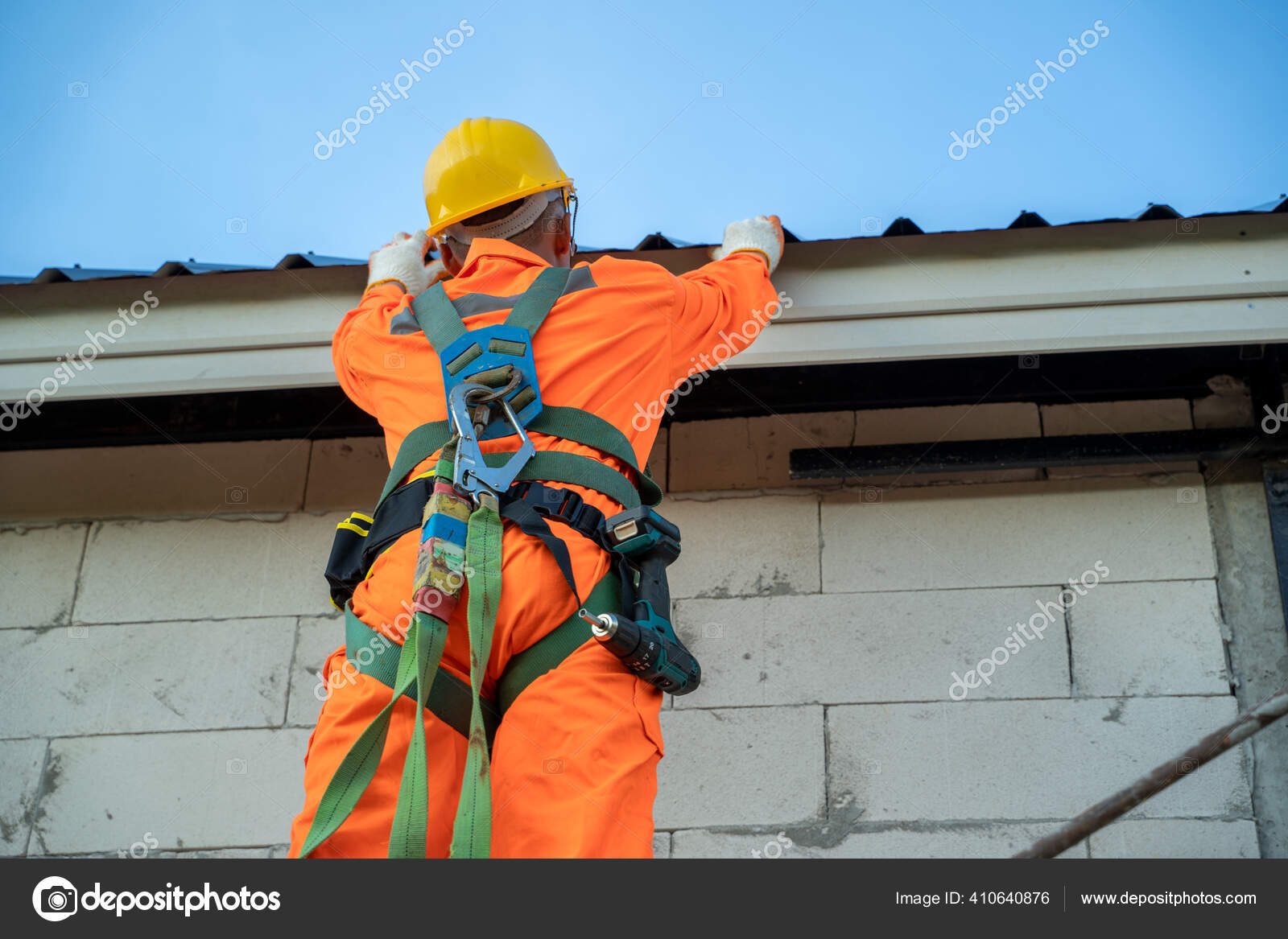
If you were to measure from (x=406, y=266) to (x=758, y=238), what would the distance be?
39.3 inches

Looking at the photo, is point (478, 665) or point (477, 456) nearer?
point (478, 665)

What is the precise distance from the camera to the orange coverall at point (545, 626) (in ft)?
7.81

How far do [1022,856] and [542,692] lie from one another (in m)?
1.35

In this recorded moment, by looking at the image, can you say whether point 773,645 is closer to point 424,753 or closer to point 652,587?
point 652,587

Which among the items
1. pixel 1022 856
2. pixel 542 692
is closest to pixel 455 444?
pixel 542 692

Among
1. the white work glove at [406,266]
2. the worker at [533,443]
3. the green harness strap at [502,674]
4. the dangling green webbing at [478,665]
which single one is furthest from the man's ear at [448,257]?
the green harness strap at [502,674]

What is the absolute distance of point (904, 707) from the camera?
3.96m

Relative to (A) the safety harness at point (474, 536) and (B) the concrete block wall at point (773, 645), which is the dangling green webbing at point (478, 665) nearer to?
(A) the safety harness at point (474, 536)

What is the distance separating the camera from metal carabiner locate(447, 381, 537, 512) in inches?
103

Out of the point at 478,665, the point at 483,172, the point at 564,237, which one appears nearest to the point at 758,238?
Result: the point at 564,237

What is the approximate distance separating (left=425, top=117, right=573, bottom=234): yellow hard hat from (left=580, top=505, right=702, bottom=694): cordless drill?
1062 mm

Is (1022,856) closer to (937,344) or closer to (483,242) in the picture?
(937,344)

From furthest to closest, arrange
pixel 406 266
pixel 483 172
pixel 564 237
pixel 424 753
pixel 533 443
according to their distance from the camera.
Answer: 1. pixel 406 266
2. pixel 564 237
3. pixel 483 172
4. pixel 533 443
5. pixel 424 753

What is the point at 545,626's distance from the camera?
257cm
